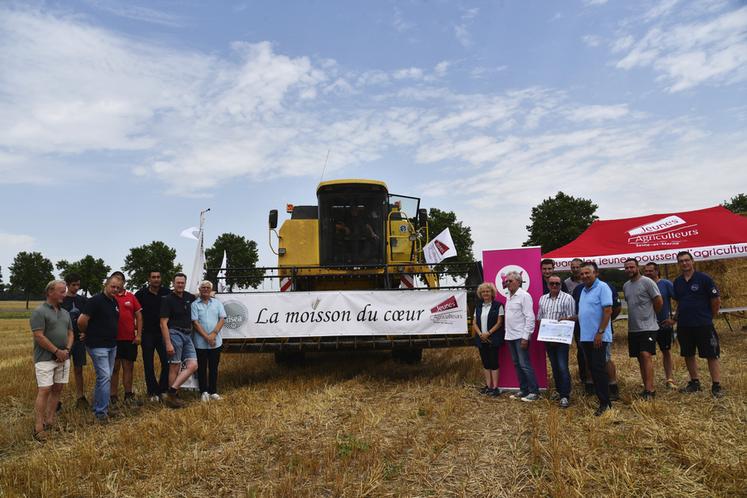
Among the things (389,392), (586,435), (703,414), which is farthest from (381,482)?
(703,414)

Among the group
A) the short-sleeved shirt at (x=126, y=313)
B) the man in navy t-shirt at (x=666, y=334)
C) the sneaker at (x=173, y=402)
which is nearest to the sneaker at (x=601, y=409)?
the man in navy t-shirt at (x=666, y=334)

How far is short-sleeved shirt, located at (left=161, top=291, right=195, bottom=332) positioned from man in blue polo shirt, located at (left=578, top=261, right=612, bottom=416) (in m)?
4.94

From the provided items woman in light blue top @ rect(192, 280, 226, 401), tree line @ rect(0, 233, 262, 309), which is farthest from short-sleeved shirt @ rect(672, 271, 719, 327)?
tree line @ rect(0, 233, 262, 309)

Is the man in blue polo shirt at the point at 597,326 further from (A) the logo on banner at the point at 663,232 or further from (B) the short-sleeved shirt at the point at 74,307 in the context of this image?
(A) the logo on banner at the point at 663,232

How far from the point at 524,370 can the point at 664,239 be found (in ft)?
27.5

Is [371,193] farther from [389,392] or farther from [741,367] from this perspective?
[741,367]

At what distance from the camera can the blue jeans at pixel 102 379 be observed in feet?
18.3

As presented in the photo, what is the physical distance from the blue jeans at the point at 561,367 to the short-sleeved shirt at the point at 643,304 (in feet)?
3.14

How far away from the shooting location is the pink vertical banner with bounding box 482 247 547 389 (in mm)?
6379

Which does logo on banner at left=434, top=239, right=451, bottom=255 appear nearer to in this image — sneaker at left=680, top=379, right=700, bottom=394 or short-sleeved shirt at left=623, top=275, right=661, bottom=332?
short-sleeved shirt at left=623, top=275, right=661, bottom=332

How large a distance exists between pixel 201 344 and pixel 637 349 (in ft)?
18.4

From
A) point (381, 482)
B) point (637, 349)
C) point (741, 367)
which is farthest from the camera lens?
point (741, 367)

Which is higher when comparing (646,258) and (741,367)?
(646,258)

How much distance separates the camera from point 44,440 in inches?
194
